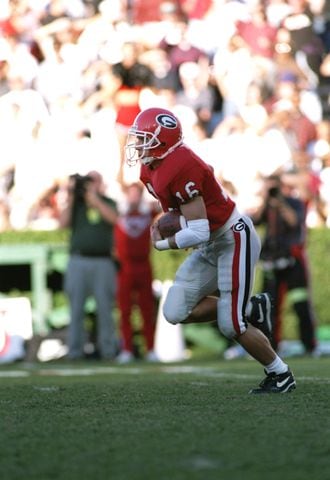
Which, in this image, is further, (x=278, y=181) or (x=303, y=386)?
(x=278, y=181)

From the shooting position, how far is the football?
242 inches

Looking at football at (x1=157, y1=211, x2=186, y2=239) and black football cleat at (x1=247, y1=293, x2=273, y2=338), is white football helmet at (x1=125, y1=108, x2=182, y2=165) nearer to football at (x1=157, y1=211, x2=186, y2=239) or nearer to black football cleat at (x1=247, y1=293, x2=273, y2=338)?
football at (x1=157, y1=211, x2=186, y2=239)

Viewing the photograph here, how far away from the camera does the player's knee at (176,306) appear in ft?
20.6

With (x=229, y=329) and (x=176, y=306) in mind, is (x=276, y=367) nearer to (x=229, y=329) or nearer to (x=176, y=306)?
(x=229, y=329)

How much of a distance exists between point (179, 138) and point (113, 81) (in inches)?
294

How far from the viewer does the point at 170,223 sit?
6.16 meters

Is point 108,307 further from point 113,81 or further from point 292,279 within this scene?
point 113,81

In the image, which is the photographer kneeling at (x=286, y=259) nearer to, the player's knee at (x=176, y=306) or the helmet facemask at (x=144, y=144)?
the player's knee at (x=176, y=306)

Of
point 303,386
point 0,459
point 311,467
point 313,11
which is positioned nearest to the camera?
point 311,467

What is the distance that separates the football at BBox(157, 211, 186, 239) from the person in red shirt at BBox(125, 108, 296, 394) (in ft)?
0.11

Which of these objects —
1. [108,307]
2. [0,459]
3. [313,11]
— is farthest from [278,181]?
[0,459]

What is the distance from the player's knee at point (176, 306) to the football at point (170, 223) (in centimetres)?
31

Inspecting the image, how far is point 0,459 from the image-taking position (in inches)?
160

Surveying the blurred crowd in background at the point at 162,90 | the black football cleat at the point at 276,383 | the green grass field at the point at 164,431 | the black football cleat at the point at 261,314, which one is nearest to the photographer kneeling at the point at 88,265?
the blurred crowd in background at the point at 162,90
